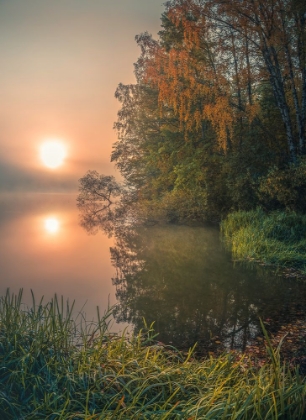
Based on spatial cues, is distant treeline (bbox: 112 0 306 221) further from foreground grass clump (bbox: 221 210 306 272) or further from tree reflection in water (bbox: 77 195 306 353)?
tree reflection in water (bbox: 77 195 306 353)

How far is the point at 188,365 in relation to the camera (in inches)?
137

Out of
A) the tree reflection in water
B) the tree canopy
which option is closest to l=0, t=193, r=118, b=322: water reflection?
the tree reflection in water

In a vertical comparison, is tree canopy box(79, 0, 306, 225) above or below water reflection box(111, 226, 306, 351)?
above

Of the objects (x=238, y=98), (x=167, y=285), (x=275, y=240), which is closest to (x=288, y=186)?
(x=275, y=240)

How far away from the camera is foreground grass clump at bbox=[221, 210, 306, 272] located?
9375 millimetres

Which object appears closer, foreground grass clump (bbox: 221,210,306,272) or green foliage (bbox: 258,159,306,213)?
foreground grass clump (bbox: 221,210,306,272)

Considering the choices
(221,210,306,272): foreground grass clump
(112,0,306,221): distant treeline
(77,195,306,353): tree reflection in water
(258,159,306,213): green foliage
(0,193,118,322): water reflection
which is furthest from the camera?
(112,0,306,221): distant treeline

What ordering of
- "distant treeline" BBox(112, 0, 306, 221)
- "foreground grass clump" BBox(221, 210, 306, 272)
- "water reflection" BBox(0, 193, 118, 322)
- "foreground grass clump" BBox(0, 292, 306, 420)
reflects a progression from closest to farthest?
"foreground grass clump" BBox(0, 292, 306, 420)
"water reflection" BBox(0, 193, 118, 322)
"foreground grass clump" BBox(221, 210, 306, 272)
"distant treeline" BBox(112, 0, 306, 221)

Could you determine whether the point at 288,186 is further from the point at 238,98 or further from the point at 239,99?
the point at 238,98

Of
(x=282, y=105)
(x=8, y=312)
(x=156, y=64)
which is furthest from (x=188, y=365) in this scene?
(x=156, y=64)

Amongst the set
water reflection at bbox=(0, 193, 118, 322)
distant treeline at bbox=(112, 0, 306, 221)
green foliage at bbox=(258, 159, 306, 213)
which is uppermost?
distant treeline at bbox=(112, 0, 306, 221)

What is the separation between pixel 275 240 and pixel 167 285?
431cm

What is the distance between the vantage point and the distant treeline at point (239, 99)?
12.3m

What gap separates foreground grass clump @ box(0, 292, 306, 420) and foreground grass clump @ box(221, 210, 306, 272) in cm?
637
